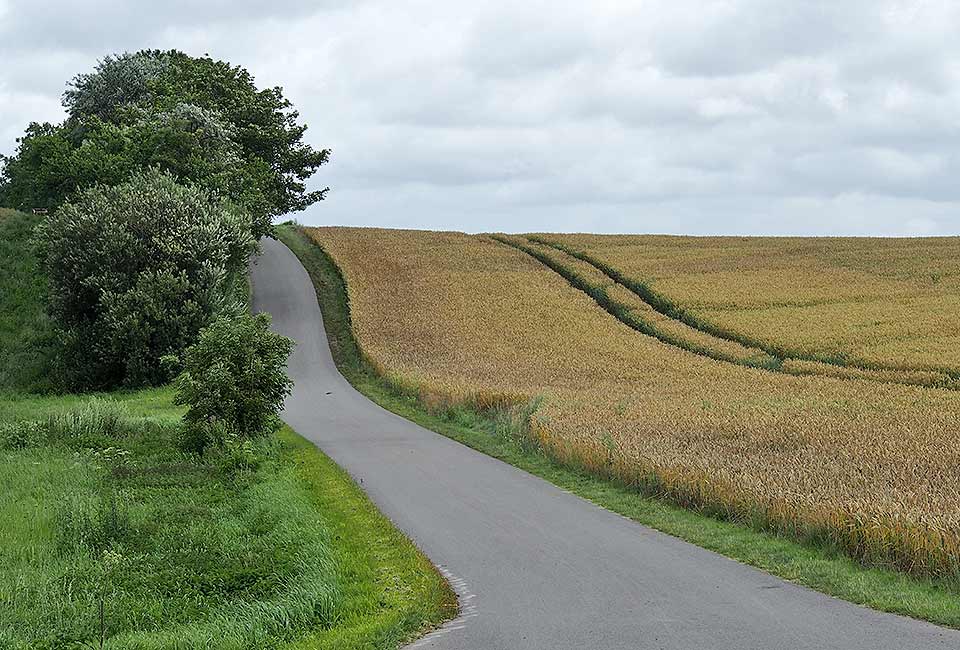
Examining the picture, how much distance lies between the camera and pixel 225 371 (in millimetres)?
24766

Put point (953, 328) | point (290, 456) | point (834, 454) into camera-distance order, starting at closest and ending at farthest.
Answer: point (834, 454)
point (290, 456)
point (953, 328)

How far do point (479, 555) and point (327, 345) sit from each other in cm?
3924

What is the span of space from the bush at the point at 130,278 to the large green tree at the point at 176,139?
652cm

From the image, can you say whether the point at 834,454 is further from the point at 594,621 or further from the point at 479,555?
the point at 594,621

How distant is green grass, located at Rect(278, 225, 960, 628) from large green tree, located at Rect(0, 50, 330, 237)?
2896 cm

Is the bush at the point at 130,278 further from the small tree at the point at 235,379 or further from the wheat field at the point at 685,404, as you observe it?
the small tree at the point at 235,379

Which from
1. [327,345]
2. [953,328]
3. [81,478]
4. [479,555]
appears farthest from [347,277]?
[479,555]

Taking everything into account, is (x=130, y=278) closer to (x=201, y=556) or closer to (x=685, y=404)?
(x=685, y=404)

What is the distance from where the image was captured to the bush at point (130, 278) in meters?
42.7

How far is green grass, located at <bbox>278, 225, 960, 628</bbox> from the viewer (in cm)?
1147

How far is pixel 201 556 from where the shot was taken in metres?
13.8

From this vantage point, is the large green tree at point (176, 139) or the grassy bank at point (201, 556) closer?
the grassy bank at point (201, 556)

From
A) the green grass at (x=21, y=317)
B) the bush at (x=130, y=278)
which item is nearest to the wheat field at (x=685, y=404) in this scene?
the bush at (x=130, y=278)

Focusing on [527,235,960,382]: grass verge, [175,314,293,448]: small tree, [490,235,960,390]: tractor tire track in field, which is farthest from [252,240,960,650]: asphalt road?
[527,235,960,382]: grass verge
